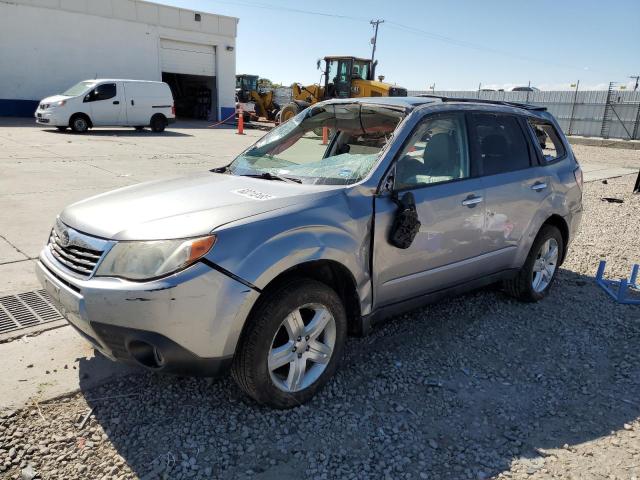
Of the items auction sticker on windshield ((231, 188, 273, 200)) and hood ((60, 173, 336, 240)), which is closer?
hood ((60, 173, 336, 240))

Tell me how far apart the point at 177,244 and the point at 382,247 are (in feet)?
4.12

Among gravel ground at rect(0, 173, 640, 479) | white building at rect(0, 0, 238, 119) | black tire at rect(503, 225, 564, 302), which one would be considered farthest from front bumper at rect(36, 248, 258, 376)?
white building at rect(0, 0, 238, 119)

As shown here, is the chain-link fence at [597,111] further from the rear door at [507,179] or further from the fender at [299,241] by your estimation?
the fender at [299,241]

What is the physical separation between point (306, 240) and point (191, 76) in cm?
3136

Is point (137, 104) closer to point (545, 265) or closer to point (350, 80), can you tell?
point (350, 80)

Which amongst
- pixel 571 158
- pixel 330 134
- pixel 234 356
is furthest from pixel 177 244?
pixel 571 158

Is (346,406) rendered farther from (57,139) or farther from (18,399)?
(57,139)

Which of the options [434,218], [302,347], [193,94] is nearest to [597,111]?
[193,94]

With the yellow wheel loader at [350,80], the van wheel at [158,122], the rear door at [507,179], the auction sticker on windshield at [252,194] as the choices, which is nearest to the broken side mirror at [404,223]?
the auction sticker on windshield at [252,194]

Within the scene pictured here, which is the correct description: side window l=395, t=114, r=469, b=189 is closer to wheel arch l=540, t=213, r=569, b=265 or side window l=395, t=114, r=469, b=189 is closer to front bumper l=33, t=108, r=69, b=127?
wheel arch l=540, t=213, r=569, b=265

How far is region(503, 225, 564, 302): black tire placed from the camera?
172 inches

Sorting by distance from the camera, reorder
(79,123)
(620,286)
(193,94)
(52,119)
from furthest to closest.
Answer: (193,94) → (79,123) → (52,119) → (620,286)

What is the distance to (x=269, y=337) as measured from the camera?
2600 millimetres

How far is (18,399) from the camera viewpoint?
282cm
